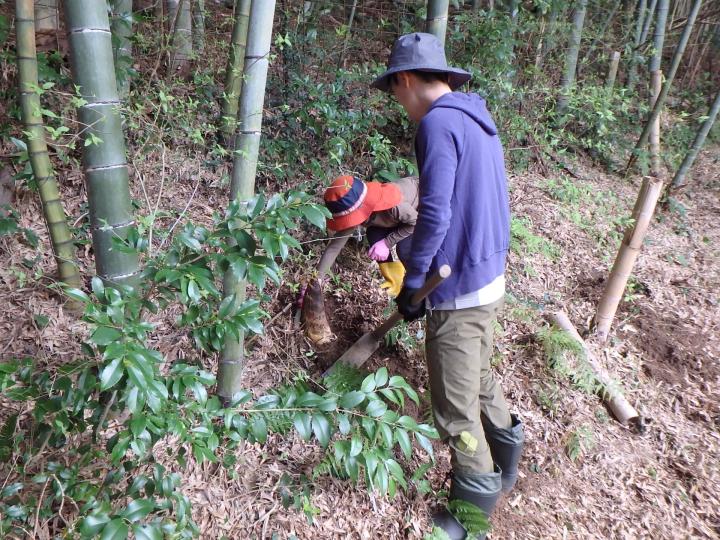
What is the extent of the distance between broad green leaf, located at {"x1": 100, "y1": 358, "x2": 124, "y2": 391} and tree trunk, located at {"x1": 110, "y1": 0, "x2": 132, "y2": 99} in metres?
2.44

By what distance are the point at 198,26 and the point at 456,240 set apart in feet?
11.4

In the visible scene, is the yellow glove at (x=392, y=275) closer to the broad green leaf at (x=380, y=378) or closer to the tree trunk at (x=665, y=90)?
the broad green leaf at (x=380, y=378)

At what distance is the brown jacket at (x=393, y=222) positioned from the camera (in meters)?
3.37

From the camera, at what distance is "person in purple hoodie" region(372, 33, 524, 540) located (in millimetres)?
2068

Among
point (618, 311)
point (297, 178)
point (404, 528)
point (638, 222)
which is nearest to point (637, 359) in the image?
point (618, 311)

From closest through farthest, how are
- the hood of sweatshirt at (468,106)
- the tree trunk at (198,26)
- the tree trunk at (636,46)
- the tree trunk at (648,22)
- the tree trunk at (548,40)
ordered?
1. the hood of sweatshirt at (468,106)
2. the tree trunk at (198,26)
3. the tree trunk at (548,40)
4. the tree trunk at (636,46)
5. the tree trunk at (648,22)

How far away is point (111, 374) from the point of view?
42.5 inches

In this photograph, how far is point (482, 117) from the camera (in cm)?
218

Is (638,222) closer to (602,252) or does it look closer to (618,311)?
(618,311)

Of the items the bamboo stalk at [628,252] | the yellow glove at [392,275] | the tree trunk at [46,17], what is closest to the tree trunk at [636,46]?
the bamboo stalk at [628,252]

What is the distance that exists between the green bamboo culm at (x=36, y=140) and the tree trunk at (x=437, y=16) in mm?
2581

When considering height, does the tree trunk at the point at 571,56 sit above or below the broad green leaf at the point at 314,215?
above

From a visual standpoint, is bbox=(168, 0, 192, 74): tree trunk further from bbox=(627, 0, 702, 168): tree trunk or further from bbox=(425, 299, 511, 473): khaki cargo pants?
bbox=(627, 0, 702, 168): tree trunk

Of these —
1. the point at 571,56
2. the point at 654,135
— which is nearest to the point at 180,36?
the point at 571,56
